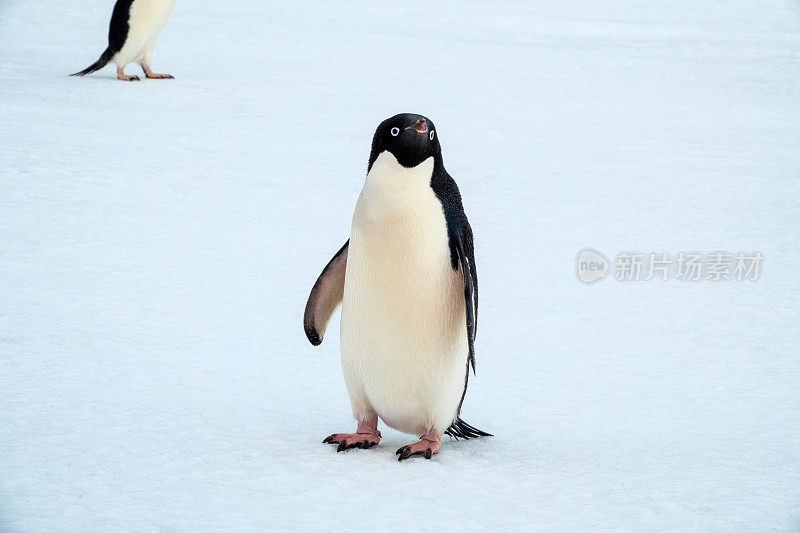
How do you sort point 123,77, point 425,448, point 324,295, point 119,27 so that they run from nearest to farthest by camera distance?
point 425,448, point 324,295, point 119,27, point 123,77

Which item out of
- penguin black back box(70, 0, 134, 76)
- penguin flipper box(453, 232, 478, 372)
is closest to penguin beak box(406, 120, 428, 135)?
penguin flipper box(453, 232, 478, 372)

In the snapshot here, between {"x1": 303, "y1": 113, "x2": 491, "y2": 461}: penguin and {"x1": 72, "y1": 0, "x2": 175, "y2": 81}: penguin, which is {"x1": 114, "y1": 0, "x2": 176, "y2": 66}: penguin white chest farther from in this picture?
{"x1": 303, "y1": 113, "x2": 491, "y2": 461}: penguin

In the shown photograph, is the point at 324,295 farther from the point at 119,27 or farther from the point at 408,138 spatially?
the point at 119,27

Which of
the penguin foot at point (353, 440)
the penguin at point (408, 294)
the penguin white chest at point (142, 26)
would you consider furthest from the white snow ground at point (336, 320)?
the penguin white chest at point (142, 26)

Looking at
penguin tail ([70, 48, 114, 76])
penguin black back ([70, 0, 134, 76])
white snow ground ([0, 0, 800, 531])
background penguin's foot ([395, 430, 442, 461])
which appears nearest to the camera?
white snow ground ([0, 0, 800, 531])

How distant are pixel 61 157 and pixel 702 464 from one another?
3.89 metres

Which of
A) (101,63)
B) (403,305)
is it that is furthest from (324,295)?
(101,63)

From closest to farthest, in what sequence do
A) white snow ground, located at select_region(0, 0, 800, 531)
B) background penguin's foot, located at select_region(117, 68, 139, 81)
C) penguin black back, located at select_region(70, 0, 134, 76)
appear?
1. white snow ground, located at select_region(0, 0, 800, 531)
2. penguin black back, located at select_region(70, 0, 134, 76)
3. background penguin's foot, located at select_region(117, 68, 139, 81)

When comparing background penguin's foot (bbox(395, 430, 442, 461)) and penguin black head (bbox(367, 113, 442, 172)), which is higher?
penguin black head (bbox(367, 113, 442, 172))

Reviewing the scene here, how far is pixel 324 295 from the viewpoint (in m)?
2.32

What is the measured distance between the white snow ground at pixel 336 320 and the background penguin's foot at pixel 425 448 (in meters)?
0.03

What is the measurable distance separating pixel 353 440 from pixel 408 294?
0.39m

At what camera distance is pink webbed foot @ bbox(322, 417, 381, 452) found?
87.0 inches

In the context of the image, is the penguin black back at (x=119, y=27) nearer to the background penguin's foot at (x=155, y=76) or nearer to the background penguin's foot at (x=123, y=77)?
the background penguin's foot at (x=123, y=77)
